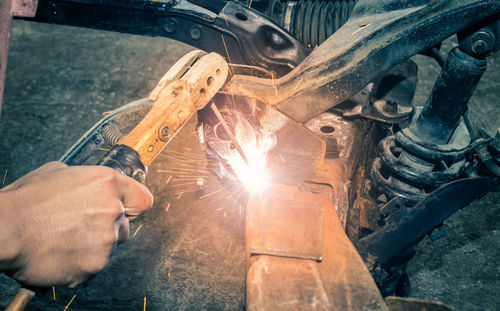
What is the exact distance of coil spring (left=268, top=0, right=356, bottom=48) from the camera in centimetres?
255

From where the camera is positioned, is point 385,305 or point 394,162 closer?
point 385,305

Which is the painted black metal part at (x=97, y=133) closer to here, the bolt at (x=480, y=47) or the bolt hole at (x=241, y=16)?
the bolt hole at (x=241, y=16)

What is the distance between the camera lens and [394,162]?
1.87 m

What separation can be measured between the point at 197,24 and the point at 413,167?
1.42m

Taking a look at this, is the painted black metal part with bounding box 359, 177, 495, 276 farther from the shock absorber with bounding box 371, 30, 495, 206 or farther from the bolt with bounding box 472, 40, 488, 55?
the bolt with bounding box 472, 40, 488, 55

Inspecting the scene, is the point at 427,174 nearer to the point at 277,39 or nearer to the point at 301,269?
the point at 301,269

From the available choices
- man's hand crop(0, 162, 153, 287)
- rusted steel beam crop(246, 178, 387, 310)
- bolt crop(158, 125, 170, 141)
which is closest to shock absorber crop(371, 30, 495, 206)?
rusted steel beam crop(246, 178, 387, 310)

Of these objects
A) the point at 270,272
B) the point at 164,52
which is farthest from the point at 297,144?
the point at 164,52

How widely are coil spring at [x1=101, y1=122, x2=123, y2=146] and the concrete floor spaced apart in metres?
1.21

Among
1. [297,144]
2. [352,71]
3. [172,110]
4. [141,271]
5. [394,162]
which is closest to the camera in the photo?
[172,110]

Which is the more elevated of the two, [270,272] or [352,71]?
[352,71]

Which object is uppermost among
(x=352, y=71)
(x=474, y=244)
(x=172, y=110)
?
(x=352, y=71)

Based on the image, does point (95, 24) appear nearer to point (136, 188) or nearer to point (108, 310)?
point (136, 188)

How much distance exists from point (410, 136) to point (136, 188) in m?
1.40
